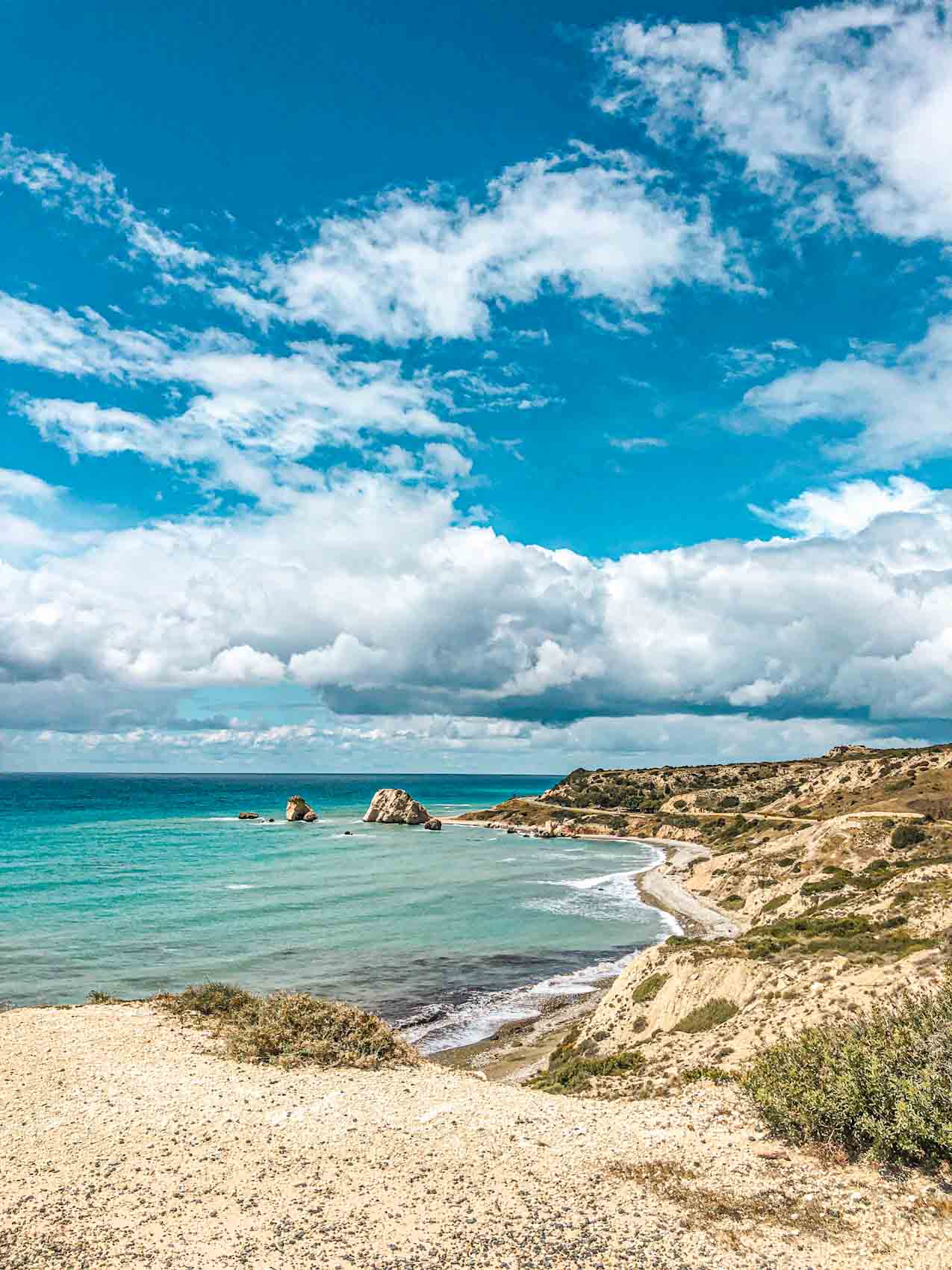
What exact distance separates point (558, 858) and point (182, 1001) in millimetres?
84649

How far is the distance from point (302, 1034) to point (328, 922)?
35328 mm

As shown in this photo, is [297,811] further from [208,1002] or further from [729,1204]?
[729,1204]

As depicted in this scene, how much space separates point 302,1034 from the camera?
21312 millimetres

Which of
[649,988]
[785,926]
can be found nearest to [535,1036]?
[649,988]

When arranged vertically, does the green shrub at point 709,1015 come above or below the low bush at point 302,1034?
below

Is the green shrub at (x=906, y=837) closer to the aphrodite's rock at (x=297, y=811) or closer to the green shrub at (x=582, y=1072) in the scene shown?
the green shrub at (x=582, y=1072)

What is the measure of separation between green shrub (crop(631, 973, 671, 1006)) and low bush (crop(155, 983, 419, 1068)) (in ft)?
32.3

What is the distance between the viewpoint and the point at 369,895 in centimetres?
6712

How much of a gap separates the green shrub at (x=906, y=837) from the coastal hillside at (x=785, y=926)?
97mm

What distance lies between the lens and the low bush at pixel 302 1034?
2019 centimetres

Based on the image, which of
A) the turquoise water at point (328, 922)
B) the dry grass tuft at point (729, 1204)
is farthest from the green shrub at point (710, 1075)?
the turquoise water at point (328, 922)

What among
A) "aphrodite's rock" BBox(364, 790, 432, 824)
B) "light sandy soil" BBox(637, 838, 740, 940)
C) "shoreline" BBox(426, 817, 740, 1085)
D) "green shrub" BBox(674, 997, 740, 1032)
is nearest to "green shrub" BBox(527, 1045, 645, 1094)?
"shoreline" BBox(426, 817, 740, 1085)

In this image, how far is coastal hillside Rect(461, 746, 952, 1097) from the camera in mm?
21750

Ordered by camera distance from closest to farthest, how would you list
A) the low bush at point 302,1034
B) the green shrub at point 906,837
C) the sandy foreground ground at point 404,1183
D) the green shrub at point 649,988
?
the sandy foreground ground at point 404,1183 < the low bush at point 302,1034 < the green shrub at point 649,988 < the green shrub at point 906,837
